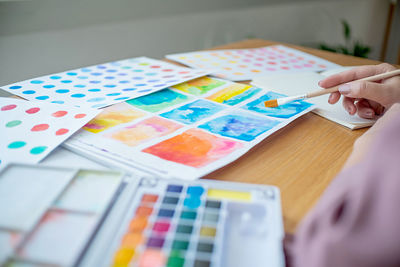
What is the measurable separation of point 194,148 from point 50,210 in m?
0.22

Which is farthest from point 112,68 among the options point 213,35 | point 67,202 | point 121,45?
point 213,35

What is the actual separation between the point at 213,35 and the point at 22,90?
4.44 feet

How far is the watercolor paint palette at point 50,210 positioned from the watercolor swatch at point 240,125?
22cm

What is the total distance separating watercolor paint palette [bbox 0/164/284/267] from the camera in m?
0.30

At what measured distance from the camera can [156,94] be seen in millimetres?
701

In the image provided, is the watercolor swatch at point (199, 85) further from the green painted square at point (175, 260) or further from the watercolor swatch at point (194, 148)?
the green painted square at point (175, 260)

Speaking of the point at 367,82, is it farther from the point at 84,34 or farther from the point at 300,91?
the point at 84,34

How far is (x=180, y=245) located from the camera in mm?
308

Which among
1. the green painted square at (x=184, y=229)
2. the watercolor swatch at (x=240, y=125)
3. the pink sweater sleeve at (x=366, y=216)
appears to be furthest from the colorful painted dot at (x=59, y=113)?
the pink sweater sleeve at (x=366, y=216)

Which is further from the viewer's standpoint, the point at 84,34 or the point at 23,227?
the point at 84,34

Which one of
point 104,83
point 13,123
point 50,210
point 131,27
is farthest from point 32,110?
point 131,27

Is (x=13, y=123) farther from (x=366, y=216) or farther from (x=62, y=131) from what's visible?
(x=366, y=216)

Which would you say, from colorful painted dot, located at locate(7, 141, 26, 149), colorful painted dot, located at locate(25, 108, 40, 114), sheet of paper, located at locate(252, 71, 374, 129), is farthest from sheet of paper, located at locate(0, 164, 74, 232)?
sheet of paper, located at locate(252, 71, 374, 129)

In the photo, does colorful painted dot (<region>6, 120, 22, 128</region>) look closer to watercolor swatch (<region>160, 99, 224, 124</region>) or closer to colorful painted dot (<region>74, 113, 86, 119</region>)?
colorful painted dot (<region>74, 113, 86, 119</region>)
